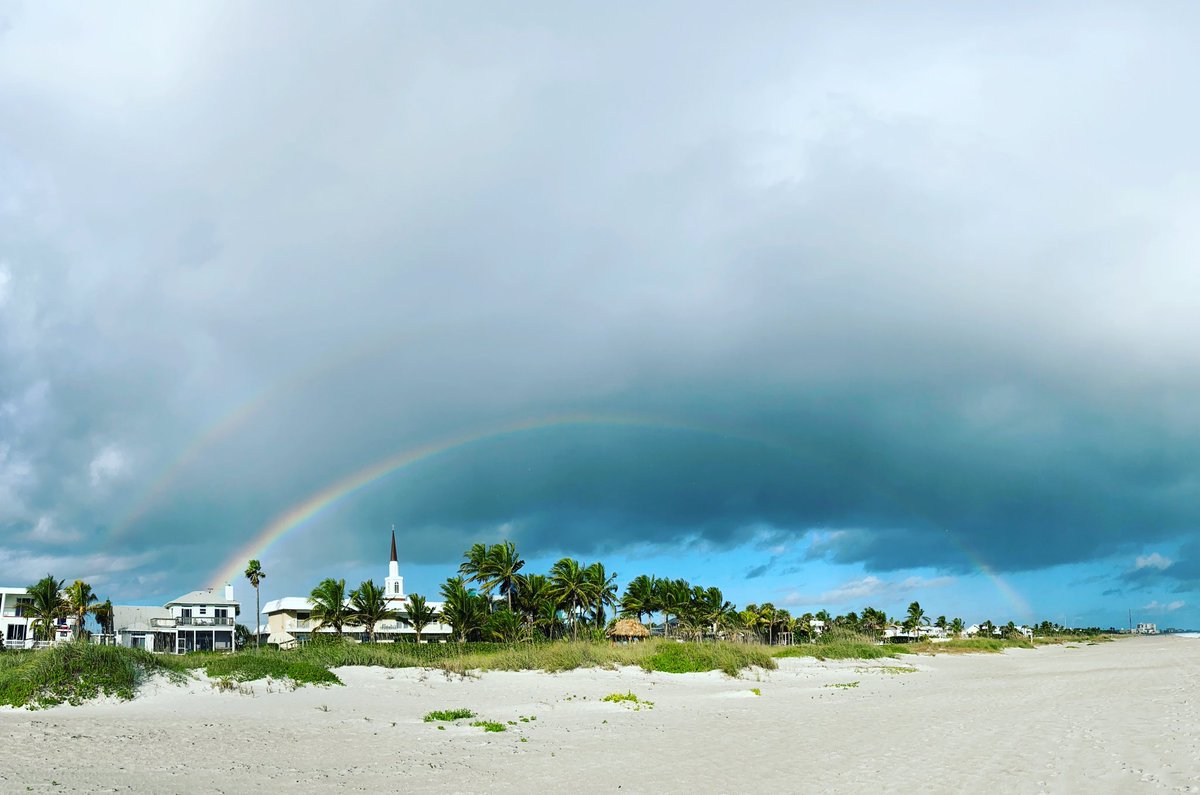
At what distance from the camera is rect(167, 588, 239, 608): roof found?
91.7m

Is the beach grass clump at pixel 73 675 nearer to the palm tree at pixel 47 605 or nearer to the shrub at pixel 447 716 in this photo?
the shrub at pixel 447 716

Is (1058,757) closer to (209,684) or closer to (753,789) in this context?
(753,789)

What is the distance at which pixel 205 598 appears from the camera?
308 ft

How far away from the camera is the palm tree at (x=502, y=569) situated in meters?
83.6

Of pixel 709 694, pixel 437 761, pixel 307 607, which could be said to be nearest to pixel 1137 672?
pixel 709 694

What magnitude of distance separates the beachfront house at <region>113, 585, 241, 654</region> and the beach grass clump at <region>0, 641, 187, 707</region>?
63341 mm

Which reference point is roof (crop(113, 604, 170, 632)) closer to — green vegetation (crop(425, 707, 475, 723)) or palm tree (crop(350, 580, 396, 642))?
palm tree (crop(350, 580, 396, 642))

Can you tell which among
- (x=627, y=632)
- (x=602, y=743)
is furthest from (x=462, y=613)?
(x=602, y=743)

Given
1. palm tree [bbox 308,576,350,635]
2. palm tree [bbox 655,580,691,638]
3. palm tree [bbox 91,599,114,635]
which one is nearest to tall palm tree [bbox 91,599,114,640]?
palm tree [bbox 91,599,114,635]

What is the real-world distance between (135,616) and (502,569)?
40783 millimetres

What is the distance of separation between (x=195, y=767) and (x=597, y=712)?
14.6 meters

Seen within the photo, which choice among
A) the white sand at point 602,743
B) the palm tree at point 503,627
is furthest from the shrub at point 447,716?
the palm tree at point 503,627

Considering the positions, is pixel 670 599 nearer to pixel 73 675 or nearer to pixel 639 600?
pixel 639 600

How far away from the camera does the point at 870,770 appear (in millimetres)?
16422
